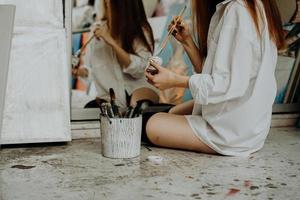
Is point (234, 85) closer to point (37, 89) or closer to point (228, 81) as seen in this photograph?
point (228, 81)

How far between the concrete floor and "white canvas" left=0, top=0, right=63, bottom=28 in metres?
0.60

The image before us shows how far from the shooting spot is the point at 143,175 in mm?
1857

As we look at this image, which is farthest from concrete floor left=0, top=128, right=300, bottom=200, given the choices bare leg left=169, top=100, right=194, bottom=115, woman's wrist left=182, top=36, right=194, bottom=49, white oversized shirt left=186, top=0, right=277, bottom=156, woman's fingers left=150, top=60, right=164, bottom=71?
woman's wrist left=182, top=36, right=194, bottom=49

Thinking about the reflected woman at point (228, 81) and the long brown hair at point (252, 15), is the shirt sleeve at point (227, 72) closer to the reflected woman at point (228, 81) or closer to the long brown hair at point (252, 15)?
the reflected woman at point (228, 81)

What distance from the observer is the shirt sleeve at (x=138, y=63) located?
2531 millimetres

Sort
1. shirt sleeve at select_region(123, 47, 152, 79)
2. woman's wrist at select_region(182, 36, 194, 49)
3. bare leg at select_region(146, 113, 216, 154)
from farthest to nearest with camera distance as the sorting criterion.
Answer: shirt sleeve at select_region(123, 47, 152, 79) < woman's wrist at select_region(182, 36, 194, 49) < bare leg at select_region(146, 113, 216, 154)

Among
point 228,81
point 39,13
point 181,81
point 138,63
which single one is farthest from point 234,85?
point 39,13

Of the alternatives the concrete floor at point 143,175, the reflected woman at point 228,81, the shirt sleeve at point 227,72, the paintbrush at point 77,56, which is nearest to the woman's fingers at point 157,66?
the reflected woman at point 228,81

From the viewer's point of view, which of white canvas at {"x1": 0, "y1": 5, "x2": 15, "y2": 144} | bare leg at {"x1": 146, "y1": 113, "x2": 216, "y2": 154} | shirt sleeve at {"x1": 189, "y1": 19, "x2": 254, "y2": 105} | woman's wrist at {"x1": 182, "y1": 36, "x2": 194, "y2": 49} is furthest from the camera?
woman's wrist at {"x1": 182, "y1": 36, "x2": 194, "y2": 49}

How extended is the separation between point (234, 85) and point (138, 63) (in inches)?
29.6

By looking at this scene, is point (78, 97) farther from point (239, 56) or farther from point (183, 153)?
point (239, 56)

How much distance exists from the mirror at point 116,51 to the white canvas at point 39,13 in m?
0.12

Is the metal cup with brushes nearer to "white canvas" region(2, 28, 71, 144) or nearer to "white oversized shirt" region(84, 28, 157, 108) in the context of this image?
"white canvas" region(2, 28, 71, 144)

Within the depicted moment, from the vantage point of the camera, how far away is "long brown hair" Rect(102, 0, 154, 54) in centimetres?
244
